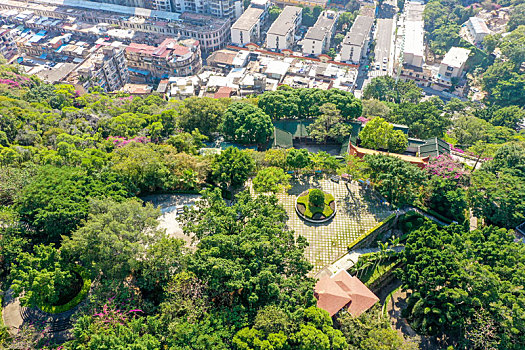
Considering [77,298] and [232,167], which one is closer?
[77,298]

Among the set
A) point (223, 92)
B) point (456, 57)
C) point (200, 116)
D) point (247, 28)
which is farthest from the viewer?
point (247, 28)

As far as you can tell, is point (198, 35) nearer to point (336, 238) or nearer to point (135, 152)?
point (135, 152)

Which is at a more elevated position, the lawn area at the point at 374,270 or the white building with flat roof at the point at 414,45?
the white building with flat roof at the point at 414,45

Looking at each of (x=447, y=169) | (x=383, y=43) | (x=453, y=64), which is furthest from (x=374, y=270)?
(x=383, y=43)

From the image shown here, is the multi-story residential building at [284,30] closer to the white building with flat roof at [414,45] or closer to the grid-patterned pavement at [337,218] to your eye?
the white building with flat roof at [414,45]

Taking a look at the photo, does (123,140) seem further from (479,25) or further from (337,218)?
(479,25)

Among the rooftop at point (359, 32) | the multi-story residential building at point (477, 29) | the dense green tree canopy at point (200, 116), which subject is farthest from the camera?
the multi-story residential building at point (477, 29)

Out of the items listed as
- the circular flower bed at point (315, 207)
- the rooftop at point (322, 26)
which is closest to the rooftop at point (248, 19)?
the rooftop at point (322, 26)

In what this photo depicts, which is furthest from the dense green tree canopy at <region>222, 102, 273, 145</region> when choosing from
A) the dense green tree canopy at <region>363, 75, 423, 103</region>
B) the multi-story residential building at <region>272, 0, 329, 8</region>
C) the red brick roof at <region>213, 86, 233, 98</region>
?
the multi-story residential building at <region>272, 0, 329, 8</region>

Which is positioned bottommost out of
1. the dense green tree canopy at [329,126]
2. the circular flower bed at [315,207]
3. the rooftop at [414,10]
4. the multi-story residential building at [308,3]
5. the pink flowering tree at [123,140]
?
the circular flower bed at [315,207]
